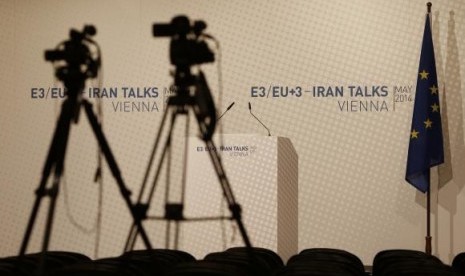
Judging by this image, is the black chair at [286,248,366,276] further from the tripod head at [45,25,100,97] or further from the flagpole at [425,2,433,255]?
the flagpole at [425,2,433,255]

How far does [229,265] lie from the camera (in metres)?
2.88

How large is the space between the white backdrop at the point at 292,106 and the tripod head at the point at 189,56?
9.85 ft

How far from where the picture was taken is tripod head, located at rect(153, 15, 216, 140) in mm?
2965

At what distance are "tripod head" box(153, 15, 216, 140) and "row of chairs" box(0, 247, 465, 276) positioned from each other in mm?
682

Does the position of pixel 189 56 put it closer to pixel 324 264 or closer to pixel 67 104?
pixel 67 104

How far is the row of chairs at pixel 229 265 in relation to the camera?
→ 106 inches

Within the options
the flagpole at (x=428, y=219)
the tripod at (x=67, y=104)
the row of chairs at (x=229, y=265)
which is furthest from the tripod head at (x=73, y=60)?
the flagpole at (x=428, y=219)

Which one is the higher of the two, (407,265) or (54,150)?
(54,150)

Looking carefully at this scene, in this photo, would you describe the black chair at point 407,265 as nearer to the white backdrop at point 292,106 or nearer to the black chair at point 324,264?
the black chair at point 324,264

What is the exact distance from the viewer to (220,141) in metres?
5.27

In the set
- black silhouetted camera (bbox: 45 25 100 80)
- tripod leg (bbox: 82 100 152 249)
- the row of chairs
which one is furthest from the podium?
black silhouetted camera (bbox: 45 25 100 80)

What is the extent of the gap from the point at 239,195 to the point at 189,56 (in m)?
2.45

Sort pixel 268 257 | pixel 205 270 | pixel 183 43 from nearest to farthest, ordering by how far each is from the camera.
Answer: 1. pixel 205 270
2. pixel 183 43
3. pixel 268 257

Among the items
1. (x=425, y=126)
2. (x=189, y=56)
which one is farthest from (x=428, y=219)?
(x=189, y=56)
